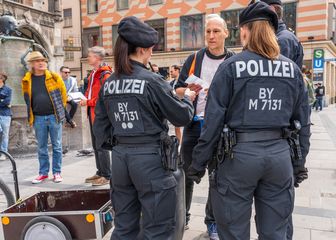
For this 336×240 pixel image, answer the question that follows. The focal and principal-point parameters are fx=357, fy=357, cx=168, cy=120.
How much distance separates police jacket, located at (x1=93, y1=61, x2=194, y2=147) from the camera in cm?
244

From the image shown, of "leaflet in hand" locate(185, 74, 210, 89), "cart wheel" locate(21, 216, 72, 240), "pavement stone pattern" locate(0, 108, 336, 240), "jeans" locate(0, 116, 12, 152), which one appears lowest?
"pavement stone pattern" locate(0, 108, 336, 240)

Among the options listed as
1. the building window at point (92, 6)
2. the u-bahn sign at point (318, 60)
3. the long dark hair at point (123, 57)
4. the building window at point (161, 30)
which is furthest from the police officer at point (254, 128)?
the building window at point (92, 6)

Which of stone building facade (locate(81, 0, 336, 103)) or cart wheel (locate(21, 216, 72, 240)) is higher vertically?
stone building facade (locate(81, 0, 336, 103))

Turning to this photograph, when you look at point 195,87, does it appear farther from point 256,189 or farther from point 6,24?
point 6,24

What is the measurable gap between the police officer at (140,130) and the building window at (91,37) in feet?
99.4

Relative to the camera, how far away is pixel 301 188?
5.00 meters

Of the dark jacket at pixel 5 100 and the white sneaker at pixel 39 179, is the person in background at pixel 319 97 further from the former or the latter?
the white sneaker at pixel 39 179

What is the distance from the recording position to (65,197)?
3.46m

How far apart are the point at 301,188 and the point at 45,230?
356 centimetres

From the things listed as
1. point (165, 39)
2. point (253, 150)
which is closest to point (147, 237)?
point (253, 150)

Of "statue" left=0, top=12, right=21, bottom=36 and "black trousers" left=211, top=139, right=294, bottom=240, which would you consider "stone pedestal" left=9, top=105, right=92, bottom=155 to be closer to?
"statue" left=0, top=12, right=21, bottom=36

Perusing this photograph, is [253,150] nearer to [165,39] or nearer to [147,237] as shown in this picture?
[147,237]

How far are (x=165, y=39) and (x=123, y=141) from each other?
87.3 feet

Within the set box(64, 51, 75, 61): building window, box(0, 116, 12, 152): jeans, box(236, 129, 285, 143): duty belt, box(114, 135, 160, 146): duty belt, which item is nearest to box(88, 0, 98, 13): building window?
box(64, 51, 75, 61): building window
